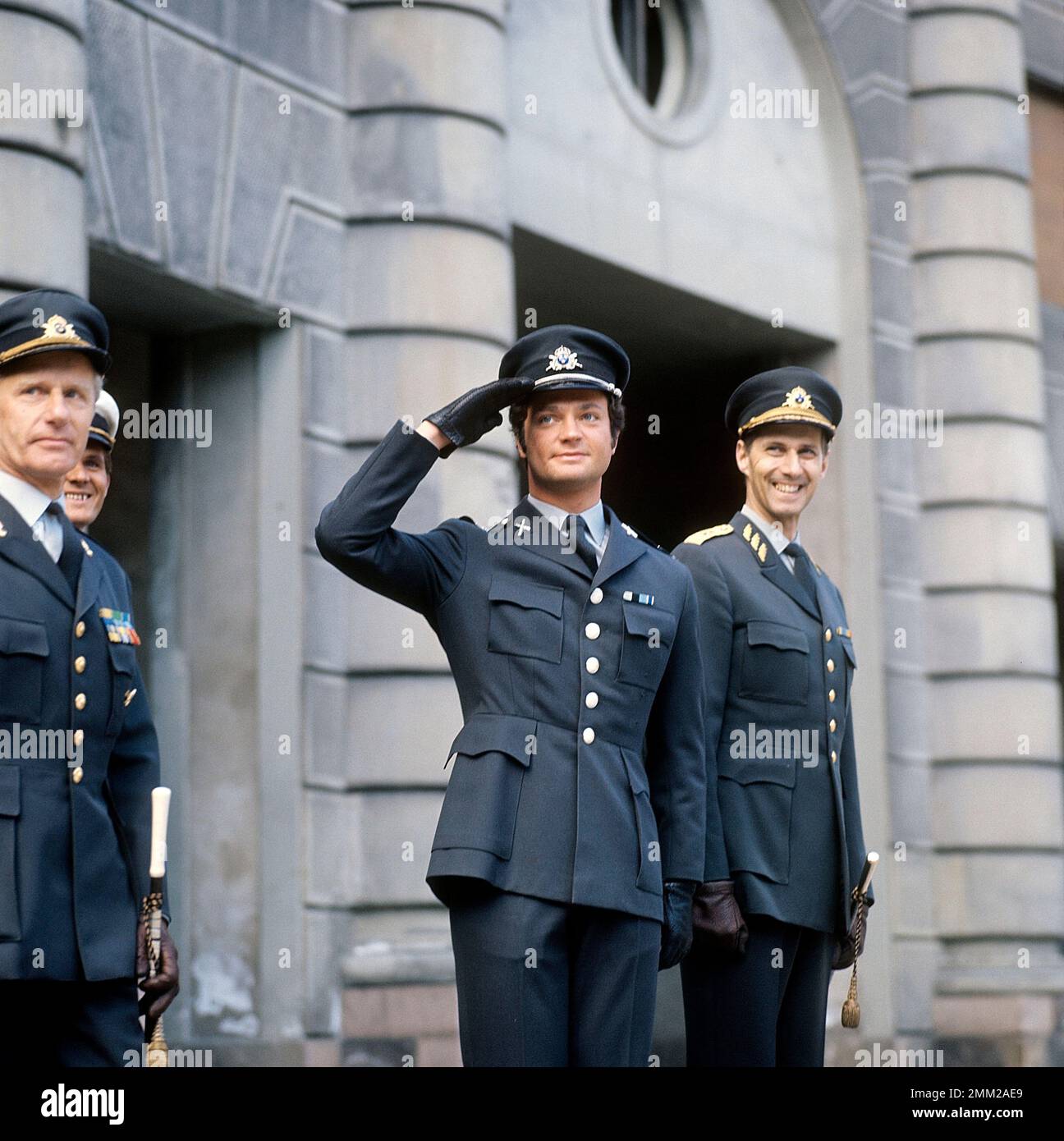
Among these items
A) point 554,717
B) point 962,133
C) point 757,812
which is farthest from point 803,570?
point 962,133

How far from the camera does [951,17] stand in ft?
41.1

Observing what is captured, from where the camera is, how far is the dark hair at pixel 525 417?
486 centimetres

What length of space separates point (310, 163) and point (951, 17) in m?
5.02

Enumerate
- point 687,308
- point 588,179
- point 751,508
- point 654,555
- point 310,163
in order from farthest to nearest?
point 687,308 → point 588,179 → point 310,163 → point 751,508 → point 654,555

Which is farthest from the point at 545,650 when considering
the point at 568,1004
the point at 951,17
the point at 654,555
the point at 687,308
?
the point at 951,17

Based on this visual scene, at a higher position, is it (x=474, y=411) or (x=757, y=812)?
(x=474, y=411)

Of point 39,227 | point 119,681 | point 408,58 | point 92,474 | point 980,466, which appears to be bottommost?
point 119,681

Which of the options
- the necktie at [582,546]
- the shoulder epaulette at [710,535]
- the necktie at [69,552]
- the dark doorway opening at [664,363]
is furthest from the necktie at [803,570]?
the dark doorway opening at [664,363]

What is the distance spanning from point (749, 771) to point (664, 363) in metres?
7.22

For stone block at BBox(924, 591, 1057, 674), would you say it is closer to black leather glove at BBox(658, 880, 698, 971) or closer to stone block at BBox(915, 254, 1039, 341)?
stone block at BBox(915, 254, 1039, 341)

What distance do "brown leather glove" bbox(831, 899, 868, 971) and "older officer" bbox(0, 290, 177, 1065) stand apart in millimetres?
1839

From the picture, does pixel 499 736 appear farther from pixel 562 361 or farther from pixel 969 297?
pixel 969 297

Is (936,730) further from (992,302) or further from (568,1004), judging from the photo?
(568,1004)

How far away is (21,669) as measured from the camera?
14.2ft
